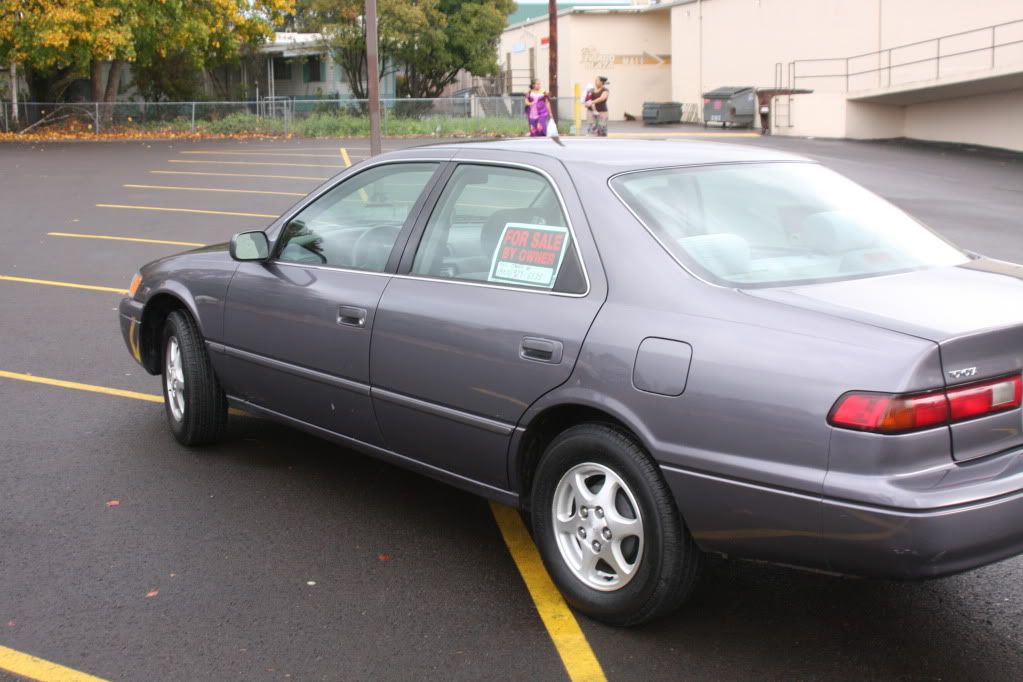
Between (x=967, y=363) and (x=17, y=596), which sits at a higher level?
(x=967, y=363)

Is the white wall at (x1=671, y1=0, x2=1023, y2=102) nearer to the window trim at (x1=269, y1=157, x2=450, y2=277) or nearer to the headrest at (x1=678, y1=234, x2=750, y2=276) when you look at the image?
the window trim at (x1=269, y1=157, x2=450, y2=277)

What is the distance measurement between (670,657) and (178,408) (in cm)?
336

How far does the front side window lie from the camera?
4.99m

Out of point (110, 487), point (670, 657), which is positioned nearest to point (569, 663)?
point (670, 657)

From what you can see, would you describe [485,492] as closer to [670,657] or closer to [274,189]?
[670,657]

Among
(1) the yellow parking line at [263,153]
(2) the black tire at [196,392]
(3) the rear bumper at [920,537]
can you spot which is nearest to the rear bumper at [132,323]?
(2) the black tire at [196,392]

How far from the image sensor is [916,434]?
3244 millimetres

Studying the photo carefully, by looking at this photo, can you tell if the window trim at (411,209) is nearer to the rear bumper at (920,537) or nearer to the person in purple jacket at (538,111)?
the rear bumper at (920,537)

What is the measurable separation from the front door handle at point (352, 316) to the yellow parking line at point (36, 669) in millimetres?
1750

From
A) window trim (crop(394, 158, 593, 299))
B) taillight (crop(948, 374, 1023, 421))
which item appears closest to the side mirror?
window trim (crop(394, 158, 593, 299))

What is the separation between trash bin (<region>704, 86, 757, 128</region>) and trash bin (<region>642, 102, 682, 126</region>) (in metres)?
2.99

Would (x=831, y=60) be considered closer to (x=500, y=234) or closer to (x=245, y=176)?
(x=245, y=176)

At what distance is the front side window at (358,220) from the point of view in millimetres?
4988

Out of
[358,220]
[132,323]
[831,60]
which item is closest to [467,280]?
[358,220]
